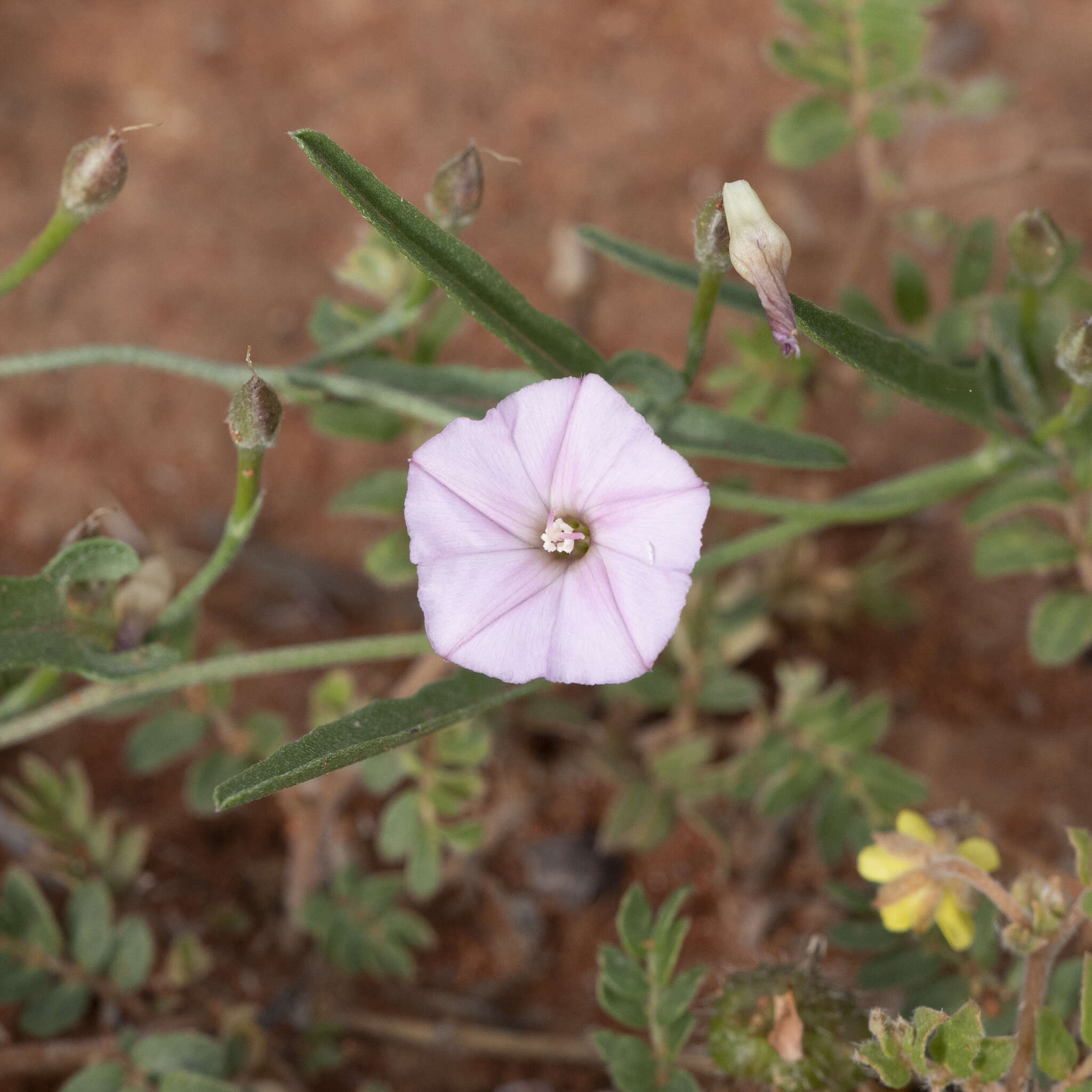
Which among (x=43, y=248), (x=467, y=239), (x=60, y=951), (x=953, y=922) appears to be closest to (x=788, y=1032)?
(x=953, y=922)

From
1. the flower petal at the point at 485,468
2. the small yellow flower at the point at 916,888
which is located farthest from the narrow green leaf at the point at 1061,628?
the flower petal at the point at 485,468

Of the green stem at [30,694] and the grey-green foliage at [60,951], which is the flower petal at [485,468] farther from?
the grey-green foliage at [60,951]

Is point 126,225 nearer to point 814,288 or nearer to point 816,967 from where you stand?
point 814,288

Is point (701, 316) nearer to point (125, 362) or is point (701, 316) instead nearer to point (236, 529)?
point (236, 529)

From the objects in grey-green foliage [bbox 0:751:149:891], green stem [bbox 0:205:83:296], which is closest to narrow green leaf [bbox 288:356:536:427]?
green stem [bbox 0:205:83:296]

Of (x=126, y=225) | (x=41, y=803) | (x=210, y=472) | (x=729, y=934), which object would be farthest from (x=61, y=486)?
(x=729, y=934)
